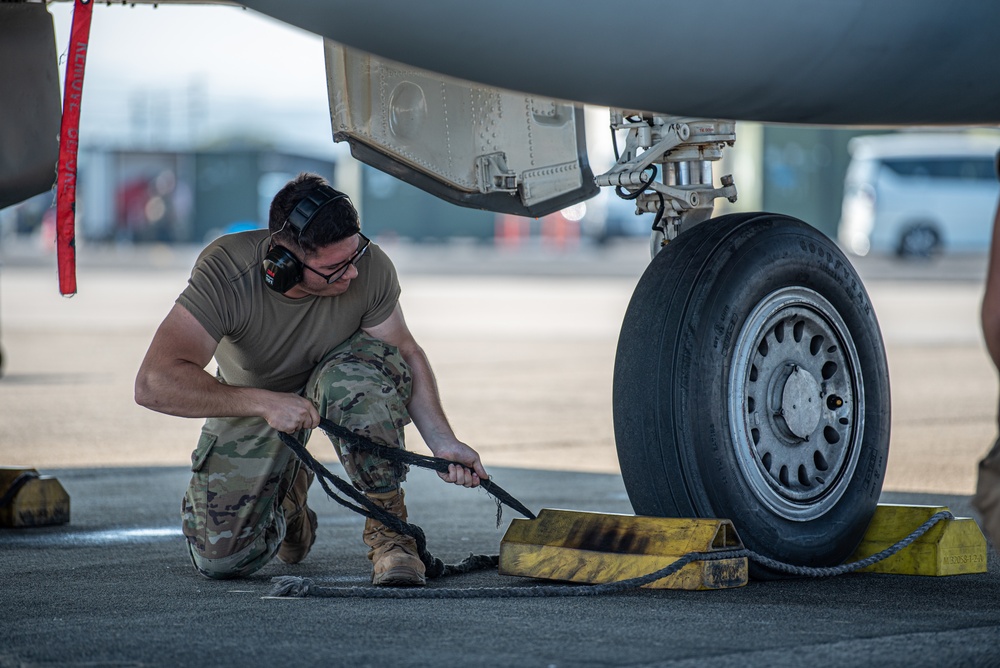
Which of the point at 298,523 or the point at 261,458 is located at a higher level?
the point at 261,458

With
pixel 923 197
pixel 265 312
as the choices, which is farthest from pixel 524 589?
pixel 923 197

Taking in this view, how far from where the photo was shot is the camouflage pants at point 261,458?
3.50 m

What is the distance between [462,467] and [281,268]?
2.13 feet

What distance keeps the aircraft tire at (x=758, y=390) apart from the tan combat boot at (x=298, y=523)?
93cm

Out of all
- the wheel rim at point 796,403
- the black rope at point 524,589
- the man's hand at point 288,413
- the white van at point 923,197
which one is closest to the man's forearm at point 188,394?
the man's hand at point 288,413

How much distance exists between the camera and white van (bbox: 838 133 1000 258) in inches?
1032

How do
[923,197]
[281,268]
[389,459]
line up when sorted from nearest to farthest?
[281,268] → [389,459] → [923,197]

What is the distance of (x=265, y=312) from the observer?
3533 millimetres

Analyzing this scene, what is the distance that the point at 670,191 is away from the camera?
3.81 m

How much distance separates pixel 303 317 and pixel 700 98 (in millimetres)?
1201

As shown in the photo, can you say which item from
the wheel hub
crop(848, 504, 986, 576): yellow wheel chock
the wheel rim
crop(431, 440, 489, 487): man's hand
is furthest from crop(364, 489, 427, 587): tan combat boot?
crop(848, 504, 986, 576): yellow wheel chock

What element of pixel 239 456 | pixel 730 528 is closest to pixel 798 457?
pixel 730 528

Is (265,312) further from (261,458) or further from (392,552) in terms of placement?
(392,552)

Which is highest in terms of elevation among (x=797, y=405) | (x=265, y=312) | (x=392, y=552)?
(x=265, y=312)
